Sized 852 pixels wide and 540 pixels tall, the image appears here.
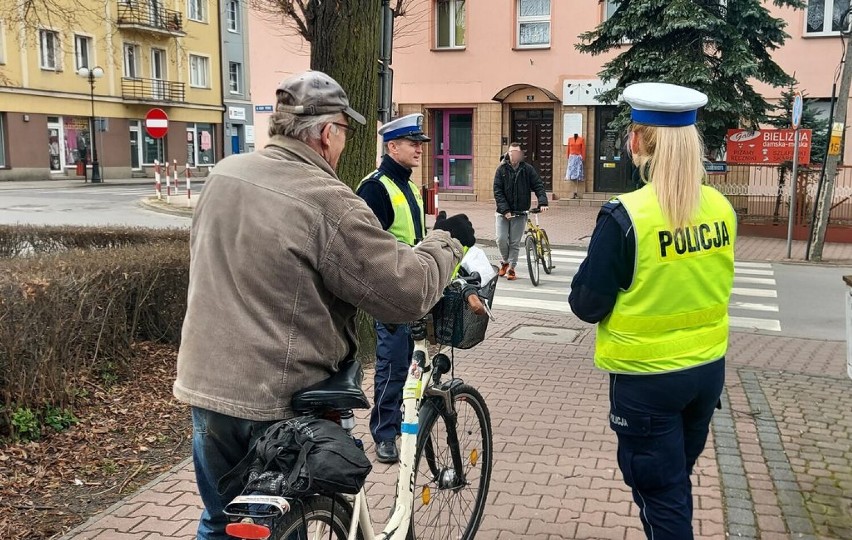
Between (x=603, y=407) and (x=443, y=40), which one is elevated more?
(x=443, y=40)

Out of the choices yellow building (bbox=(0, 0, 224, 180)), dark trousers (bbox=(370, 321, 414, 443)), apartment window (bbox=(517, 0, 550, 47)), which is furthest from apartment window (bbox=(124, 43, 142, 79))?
dark trousers (bbox=(370, 321, 414, 443))

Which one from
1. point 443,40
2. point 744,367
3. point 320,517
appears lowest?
point 744,367

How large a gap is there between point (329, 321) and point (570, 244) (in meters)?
15.2

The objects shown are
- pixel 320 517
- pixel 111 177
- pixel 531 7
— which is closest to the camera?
pixel 320 517

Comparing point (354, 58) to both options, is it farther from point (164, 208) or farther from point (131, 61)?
point (131, 61)

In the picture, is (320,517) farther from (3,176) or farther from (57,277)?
(3,176)

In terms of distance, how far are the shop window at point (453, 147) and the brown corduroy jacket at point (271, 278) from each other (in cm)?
2608

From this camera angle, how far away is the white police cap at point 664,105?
277 centimetres

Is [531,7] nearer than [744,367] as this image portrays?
No

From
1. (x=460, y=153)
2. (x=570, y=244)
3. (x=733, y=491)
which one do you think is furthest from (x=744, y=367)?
(x=460, y=153)

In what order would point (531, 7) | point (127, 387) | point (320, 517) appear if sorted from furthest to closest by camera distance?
point (531, 7)
point (127, 387)
point (320, 517)

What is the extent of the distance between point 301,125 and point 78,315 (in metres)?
3.38

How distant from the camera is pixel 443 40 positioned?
28.4m

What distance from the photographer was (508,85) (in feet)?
89.7
